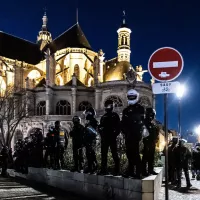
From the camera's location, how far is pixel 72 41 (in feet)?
263

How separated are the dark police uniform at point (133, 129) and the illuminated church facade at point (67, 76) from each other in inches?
1859

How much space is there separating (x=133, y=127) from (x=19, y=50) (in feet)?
268

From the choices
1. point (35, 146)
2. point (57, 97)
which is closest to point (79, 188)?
point (35, 146)

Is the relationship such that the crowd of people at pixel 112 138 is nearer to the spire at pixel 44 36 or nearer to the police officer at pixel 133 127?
the police officer at pixel 133 127

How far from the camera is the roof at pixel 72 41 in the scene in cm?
7876

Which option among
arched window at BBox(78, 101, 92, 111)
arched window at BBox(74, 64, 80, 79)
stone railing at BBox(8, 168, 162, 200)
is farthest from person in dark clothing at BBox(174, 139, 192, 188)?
arched window at BBox(74, 64, 80, 79)

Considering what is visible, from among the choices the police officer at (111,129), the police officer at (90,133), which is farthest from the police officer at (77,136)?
the police officer at (111,129)

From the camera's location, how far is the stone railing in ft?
25.5

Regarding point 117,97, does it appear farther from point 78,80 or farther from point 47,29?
point 47,29

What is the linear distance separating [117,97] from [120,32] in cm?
1925

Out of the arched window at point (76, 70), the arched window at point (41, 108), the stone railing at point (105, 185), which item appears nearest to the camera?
the stone railing at point (105, 185)

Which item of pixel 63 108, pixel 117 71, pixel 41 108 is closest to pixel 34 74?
pixel 41 108

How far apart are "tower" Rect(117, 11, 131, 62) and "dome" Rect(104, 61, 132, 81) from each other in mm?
1929

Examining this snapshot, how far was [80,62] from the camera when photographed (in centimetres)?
7425
